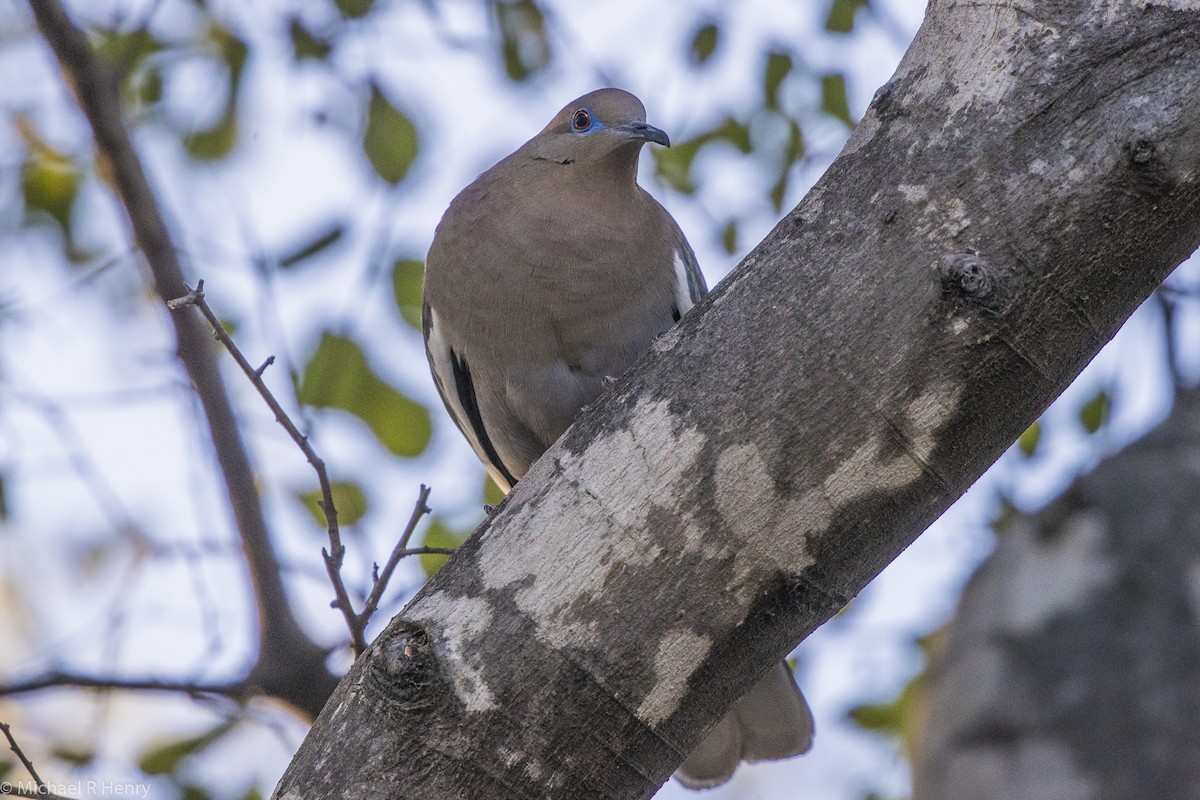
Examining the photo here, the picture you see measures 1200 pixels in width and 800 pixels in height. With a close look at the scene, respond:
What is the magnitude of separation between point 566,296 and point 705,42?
1.50m

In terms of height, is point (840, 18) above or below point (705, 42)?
below

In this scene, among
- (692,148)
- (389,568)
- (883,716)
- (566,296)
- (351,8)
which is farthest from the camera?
(883,716)

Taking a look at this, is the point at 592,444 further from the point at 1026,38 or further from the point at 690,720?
the point at 1026,38

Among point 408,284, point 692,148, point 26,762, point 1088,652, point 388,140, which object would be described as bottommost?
point 1088,652

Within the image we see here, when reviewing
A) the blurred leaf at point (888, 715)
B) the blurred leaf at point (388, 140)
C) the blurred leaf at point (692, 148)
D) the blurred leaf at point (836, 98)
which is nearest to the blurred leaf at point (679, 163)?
the blurred leaf at point (692, 148)

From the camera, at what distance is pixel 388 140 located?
3764mm

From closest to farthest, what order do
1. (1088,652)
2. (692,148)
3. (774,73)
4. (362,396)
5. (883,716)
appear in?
(1088,652) → (362,396) → (774,73) → (692,148) → (883,716)

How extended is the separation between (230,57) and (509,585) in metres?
3.02

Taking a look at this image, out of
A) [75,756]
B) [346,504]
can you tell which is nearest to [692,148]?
[346,504]

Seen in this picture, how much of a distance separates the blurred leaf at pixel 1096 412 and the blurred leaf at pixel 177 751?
285cm

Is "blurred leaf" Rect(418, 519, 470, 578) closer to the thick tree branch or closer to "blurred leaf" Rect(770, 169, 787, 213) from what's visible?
the thick tree branch

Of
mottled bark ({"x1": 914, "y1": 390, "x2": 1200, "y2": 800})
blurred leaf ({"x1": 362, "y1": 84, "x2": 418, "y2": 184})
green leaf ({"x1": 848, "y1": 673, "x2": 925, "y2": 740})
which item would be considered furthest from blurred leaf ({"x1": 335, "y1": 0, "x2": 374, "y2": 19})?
green leaf ({"x1": 848, "y1": 673, "x2": 925, "y2": 740})

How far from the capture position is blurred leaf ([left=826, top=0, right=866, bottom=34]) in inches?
161

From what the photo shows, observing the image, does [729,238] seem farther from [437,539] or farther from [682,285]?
[437,539]
